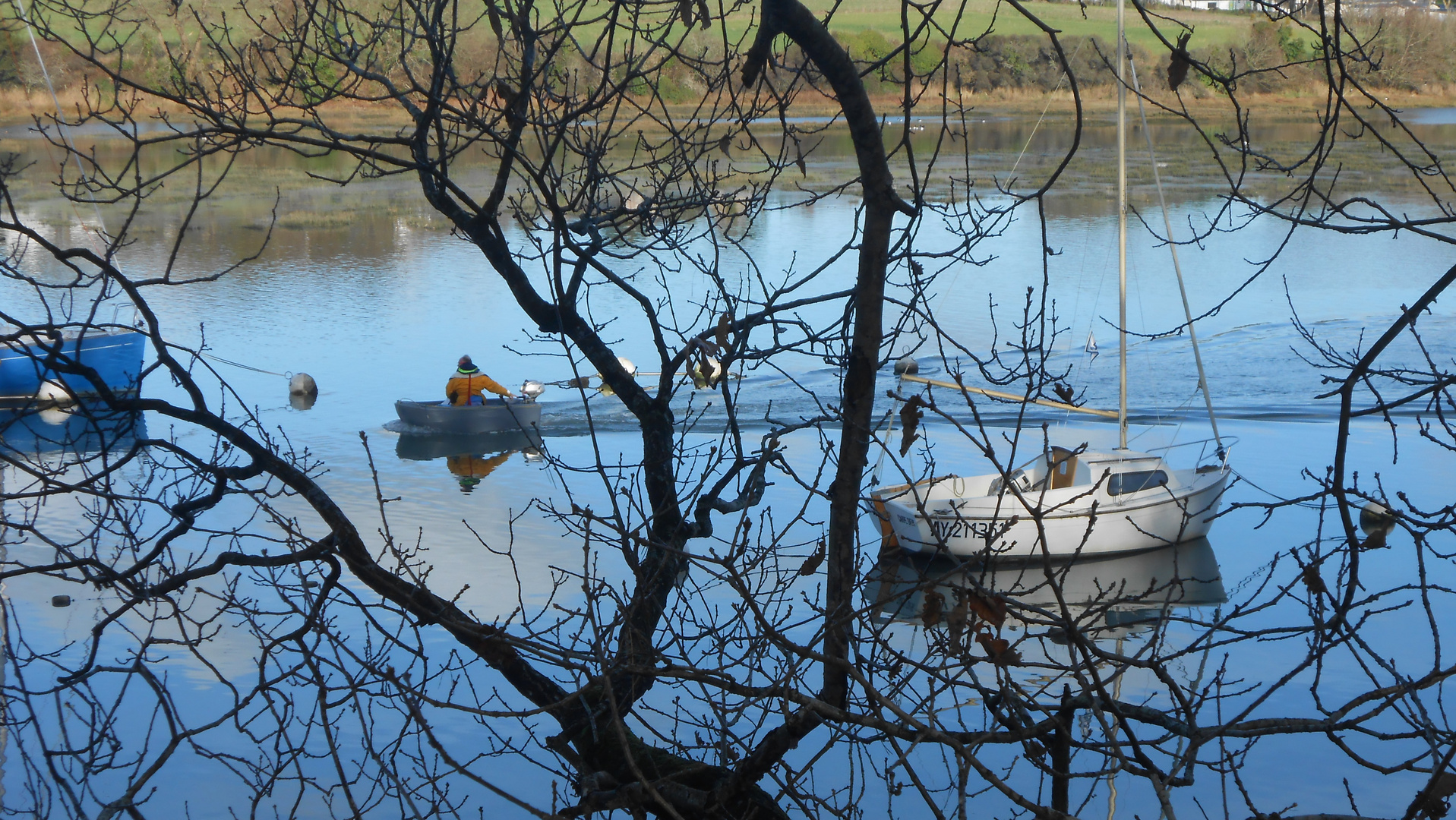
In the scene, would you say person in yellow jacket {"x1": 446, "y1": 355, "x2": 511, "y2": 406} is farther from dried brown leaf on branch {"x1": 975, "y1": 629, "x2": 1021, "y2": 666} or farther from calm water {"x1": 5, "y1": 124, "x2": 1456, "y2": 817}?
dried brown leaf on branch {"x1": 975, "y1": 629, "x2": 1021, "y2": 666}

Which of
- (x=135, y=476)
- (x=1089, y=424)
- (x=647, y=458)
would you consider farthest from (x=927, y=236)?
(x=647, y=458)

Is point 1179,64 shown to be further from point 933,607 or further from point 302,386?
point 302,386

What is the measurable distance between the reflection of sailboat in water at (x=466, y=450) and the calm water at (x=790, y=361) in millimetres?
41

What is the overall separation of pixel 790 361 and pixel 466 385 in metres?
5.28

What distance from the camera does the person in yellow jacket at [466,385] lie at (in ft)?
49.4

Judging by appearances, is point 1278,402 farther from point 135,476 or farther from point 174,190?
point 174,190

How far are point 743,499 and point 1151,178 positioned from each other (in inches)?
1070

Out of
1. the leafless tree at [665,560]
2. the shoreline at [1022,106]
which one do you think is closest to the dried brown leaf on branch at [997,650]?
the leafless tree at [665,560]

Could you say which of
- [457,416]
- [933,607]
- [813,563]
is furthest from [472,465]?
[933,607]

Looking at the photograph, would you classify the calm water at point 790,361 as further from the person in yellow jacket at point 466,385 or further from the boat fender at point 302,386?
the person in yellow jacket at point 466,385

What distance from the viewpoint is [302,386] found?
16.3 metres

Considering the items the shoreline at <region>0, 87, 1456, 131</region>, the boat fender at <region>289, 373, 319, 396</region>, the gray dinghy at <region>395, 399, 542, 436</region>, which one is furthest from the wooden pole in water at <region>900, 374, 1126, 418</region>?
the shoreline at <region>0, 87, 1456, 131</region>

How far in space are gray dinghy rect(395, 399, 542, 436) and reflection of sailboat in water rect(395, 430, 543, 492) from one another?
223mm

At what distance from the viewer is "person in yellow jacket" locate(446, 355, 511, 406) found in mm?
15070
